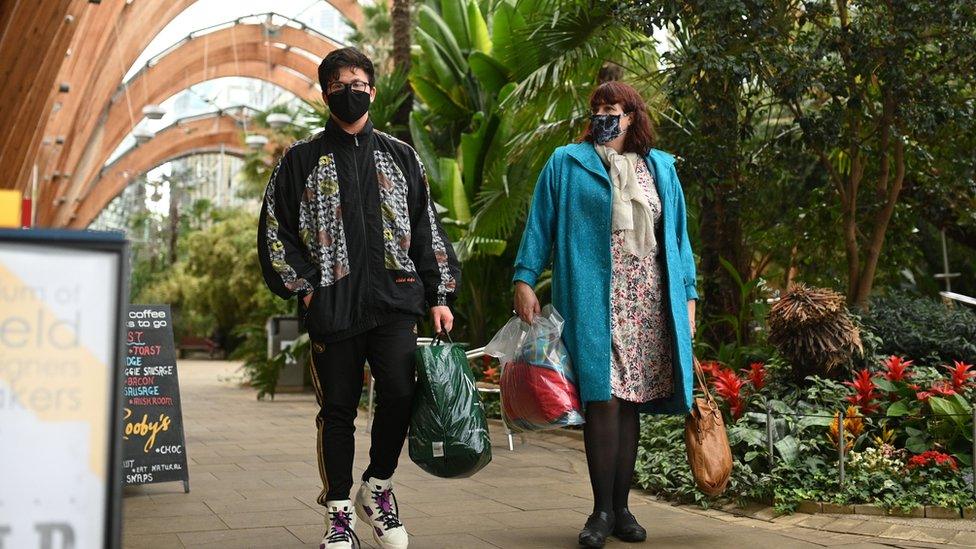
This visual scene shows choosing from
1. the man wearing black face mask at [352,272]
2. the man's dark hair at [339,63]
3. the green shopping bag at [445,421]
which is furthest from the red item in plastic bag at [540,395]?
the man's dark hair at [339,63]

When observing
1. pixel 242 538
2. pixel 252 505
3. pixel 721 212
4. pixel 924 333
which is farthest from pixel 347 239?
pixel 721 212

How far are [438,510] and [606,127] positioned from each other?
2.06m

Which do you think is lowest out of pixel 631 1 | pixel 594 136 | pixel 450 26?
pixel 594 136

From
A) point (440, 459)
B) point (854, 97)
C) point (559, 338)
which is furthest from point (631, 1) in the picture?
point (440, 459)

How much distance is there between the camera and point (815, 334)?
6.89 metres

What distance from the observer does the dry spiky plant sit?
6.86 meters

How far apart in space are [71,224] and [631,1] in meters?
42.3

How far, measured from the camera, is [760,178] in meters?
9.07

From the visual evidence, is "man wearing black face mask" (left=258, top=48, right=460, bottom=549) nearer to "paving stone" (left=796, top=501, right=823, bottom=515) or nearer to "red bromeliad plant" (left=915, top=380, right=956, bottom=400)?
"paving stone" (left=796, top=501, right=823, bottom=515)

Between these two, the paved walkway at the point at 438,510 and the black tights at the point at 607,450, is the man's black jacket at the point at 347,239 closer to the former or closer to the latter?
the black tights at the point at 607,450

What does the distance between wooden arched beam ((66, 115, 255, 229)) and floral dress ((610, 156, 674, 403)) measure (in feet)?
145

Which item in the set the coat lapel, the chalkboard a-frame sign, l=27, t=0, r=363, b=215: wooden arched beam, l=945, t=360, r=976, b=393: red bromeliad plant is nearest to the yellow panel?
the coat lapel

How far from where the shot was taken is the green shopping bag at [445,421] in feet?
13.6

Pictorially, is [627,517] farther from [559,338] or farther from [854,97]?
[854,97]
